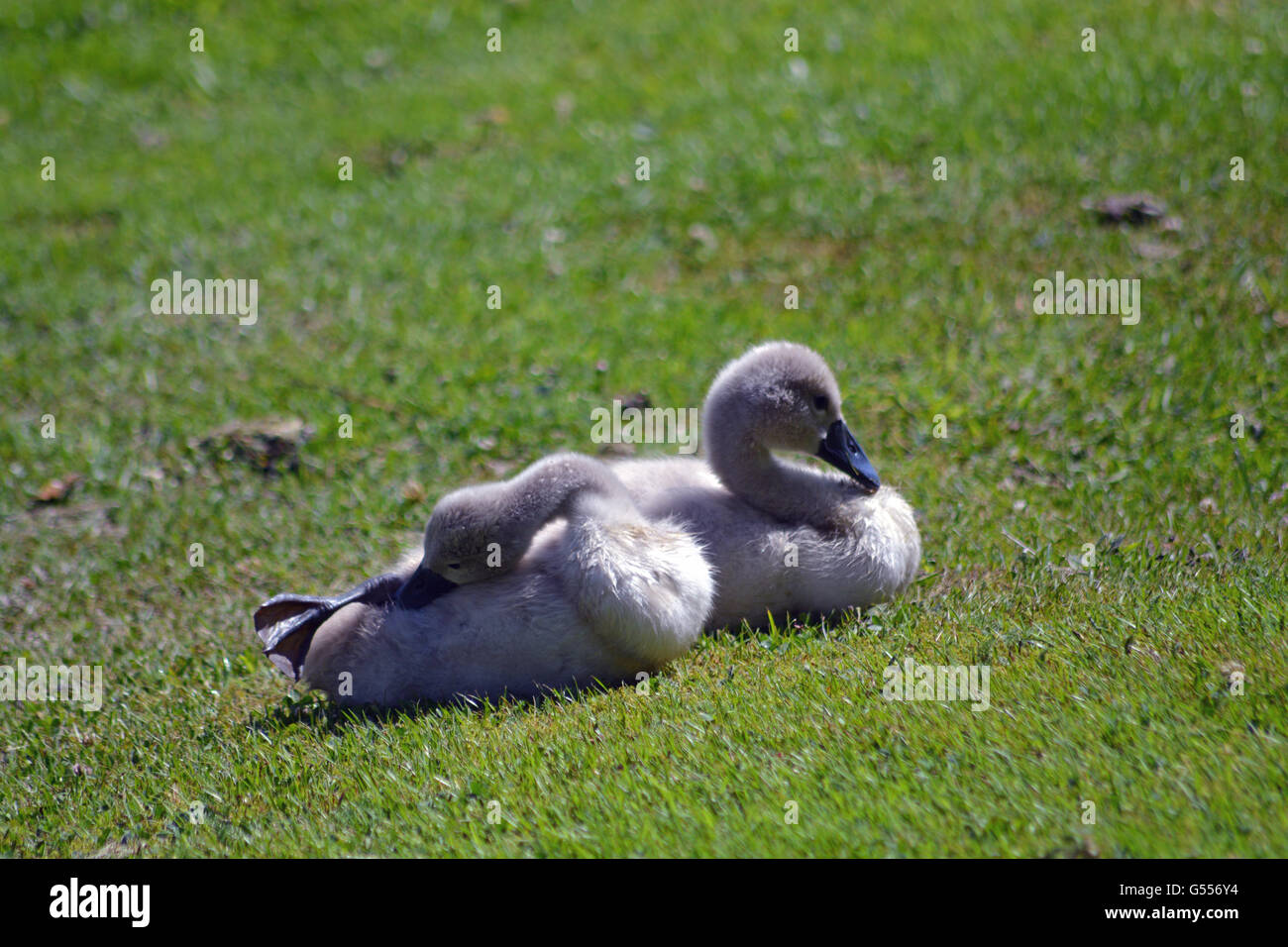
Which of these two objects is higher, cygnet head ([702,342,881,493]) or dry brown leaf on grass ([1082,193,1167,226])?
dry brown leaf on grass ([1082,193,1167,226])

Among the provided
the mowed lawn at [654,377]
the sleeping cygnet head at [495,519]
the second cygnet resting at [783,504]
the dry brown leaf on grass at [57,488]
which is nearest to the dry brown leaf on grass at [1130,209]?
the mowed lawn at [654,377]

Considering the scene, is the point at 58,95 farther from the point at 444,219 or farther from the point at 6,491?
the point at 6,491

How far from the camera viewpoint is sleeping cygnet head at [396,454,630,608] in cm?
506

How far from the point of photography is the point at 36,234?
1145cm

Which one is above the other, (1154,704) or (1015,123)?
(1015,123)

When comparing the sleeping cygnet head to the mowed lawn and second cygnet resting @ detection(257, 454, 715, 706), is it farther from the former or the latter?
the mowed lawn

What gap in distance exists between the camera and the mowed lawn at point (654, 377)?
168 inches

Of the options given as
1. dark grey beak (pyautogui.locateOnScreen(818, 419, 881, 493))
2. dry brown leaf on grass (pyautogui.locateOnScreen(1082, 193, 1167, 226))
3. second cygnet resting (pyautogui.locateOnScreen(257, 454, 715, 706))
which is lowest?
second cygnet resting (pyautogui.locateOnScreen(257, 454, 715, 706))

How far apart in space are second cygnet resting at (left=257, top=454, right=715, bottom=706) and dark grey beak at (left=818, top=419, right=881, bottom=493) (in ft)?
2.82

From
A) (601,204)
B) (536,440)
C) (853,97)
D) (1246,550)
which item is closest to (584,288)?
(601,204)

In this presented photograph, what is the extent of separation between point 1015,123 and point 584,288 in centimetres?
367

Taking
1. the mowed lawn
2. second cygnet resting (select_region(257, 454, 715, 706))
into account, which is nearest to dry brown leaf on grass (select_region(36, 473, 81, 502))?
the mowed lawn

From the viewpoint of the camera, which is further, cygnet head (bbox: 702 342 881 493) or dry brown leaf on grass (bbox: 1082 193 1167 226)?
dry brown leaf on grass (bbox: 1082 193 1167 226)

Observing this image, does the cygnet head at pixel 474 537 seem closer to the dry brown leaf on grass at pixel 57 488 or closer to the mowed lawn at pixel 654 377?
the mowed lawn at pixel 654 377
